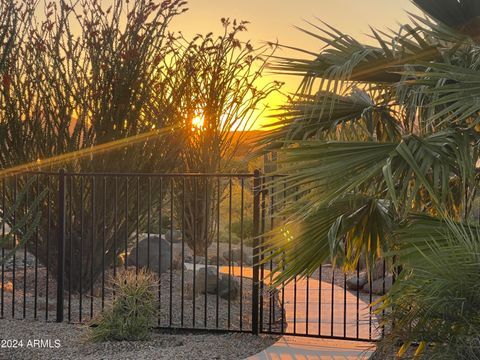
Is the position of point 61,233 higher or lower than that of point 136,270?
higher

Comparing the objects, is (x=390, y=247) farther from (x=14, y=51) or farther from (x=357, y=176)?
(x=14, y=51)

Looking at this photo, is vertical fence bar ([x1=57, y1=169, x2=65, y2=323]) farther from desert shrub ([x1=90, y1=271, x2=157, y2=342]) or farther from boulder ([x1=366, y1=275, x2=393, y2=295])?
boulder ([x1=366, y1=275, x2=393, y2=295])

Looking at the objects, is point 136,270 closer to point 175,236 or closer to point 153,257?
point 153,257

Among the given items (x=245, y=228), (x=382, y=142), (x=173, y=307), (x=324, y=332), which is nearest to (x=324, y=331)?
(x=324, y=332)

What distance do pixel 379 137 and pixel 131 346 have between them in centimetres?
293

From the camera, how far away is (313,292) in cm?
1052

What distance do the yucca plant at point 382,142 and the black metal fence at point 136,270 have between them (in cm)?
98

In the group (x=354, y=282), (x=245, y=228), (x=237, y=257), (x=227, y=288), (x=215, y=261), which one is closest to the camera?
(x=227, y=288)

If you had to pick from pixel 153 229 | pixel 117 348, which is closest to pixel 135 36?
pixel 117 348

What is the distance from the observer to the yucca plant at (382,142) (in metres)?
5.07

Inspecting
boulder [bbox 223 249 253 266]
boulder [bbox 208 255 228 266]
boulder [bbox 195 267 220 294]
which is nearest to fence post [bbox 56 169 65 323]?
boulder [bbox 195 267 220 294]

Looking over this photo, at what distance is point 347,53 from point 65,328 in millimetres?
4096

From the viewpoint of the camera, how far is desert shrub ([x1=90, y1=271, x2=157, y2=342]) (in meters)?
6.96

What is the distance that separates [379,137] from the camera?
6.70 metres
